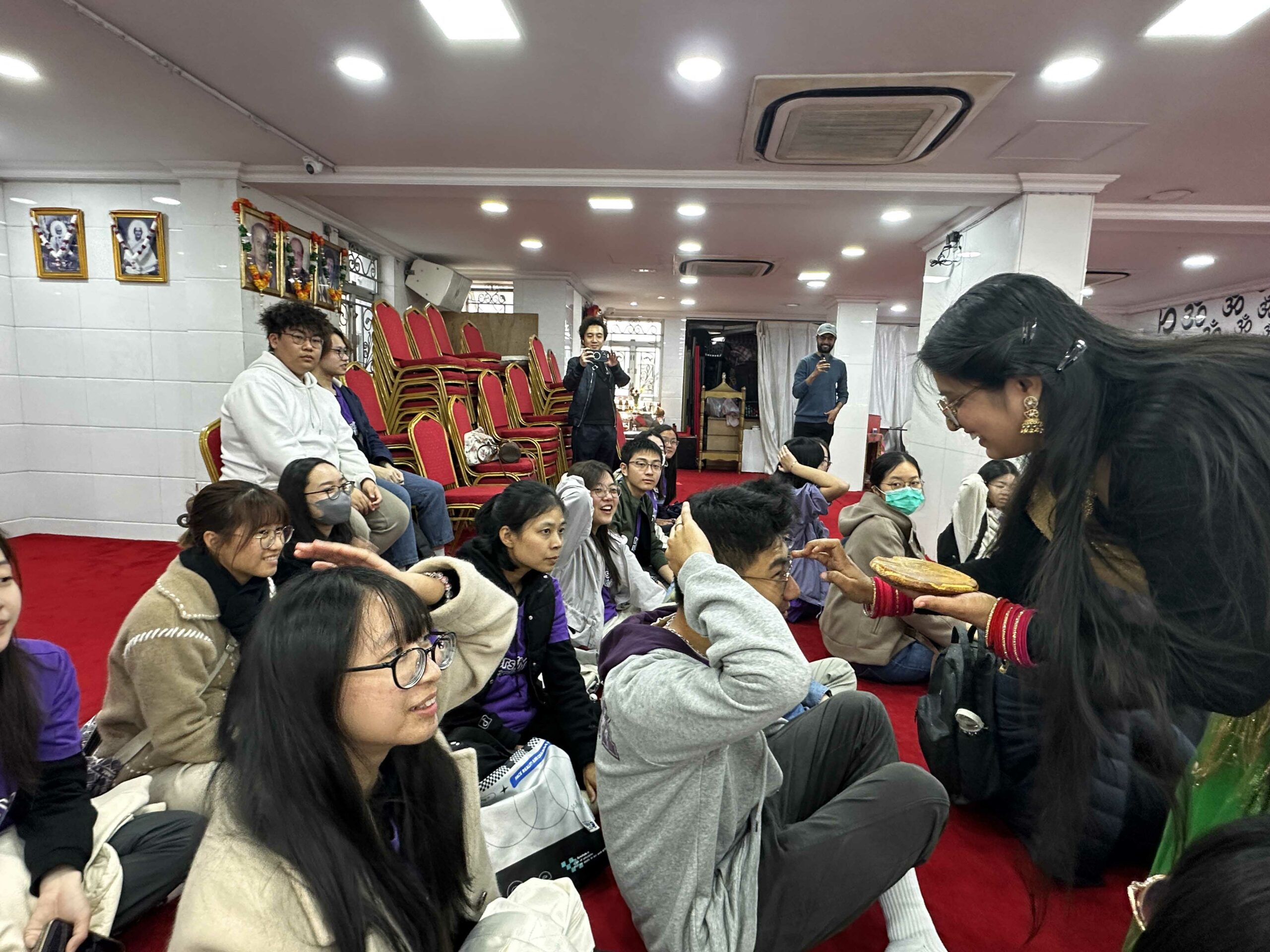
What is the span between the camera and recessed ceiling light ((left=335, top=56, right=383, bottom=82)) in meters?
2.60

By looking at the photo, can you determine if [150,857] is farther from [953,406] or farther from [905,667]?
[905,667]

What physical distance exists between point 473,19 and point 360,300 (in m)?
3.79

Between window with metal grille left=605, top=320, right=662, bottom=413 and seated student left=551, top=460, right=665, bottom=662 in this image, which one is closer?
seated student left=551, top=460, right=665, bottom=662

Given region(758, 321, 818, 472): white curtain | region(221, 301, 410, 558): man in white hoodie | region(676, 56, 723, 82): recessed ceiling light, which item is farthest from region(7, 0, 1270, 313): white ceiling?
region(758, 321, 818, 472): white curtain

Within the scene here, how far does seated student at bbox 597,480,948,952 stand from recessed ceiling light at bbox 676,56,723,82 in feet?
6.70

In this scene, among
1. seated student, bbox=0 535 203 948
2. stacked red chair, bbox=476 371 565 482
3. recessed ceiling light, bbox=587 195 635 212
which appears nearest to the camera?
seated student, bbox=0 535 203 948

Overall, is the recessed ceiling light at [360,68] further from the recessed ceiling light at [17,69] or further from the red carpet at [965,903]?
the red carpet at [965,903]

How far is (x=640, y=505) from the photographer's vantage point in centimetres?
329

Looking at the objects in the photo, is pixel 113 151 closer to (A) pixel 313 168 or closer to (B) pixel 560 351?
(A) pixel 313 168

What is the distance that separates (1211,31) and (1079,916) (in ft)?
9.52

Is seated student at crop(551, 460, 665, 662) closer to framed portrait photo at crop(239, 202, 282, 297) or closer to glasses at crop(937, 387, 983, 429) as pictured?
glasses at crop(937, 387, 983, 429)

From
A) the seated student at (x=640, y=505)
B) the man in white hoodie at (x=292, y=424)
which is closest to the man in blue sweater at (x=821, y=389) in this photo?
the seated student at (x=640, y=505)

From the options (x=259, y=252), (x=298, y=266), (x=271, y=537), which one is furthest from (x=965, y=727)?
(x=298, y=266)

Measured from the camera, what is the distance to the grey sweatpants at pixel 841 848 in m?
1.14
